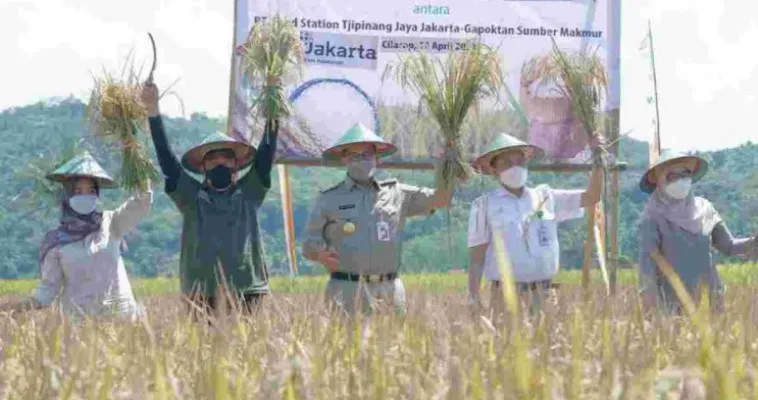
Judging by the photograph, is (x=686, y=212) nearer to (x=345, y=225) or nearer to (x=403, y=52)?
(x=345, y=225)

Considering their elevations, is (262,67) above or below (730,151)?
below

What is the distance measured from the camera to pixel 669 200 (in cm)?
664

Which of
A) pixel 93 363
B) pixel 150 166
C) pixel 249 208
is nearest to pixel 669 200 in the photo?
pixel 249 208

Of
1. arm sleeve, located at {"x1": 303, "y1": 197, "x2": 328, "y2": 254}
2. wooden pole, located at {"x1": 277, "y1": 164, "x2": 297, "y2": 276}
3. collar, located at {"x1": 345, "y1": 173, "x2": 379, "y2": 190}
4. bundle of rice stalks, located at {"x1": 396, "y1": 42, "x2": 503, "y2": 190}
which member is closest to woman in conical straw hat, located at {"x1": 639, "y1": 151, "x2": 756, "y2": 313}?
bundle of rice stalks, located at {"x1": 396, "y1": 42, "x2": 503, "y2": 190}

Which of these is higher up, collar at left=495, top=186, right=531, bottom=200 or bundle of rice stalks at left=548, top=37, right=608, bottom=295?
bundle of rice stalks at left=548, top=37, right=608, bottom=295

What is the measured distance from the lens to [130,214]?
21.3ft

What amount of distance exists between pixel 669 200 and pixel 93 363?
14.5ft

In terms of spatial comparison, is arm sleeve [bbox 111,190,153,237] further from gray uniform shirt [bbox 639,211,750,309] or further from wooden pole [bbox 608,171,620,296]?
wooden pole [bbox 608,171,620,296]

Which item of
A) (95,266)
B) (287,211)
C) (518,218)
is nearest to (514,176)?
(518,218)

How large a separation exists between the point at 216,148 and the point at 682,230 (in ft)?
6.81

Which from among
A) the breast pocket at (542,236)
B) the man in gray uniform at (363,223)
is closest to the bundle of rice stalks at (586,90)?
the breast pocket at (542,236)

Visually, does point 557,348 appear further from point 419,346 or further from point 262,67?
point 262,67

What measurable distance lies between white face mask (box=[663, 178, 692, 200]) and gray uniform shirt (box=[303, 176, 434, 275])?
3.65ft

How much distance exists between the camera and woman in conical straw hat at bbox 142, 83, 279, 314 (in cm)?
621
